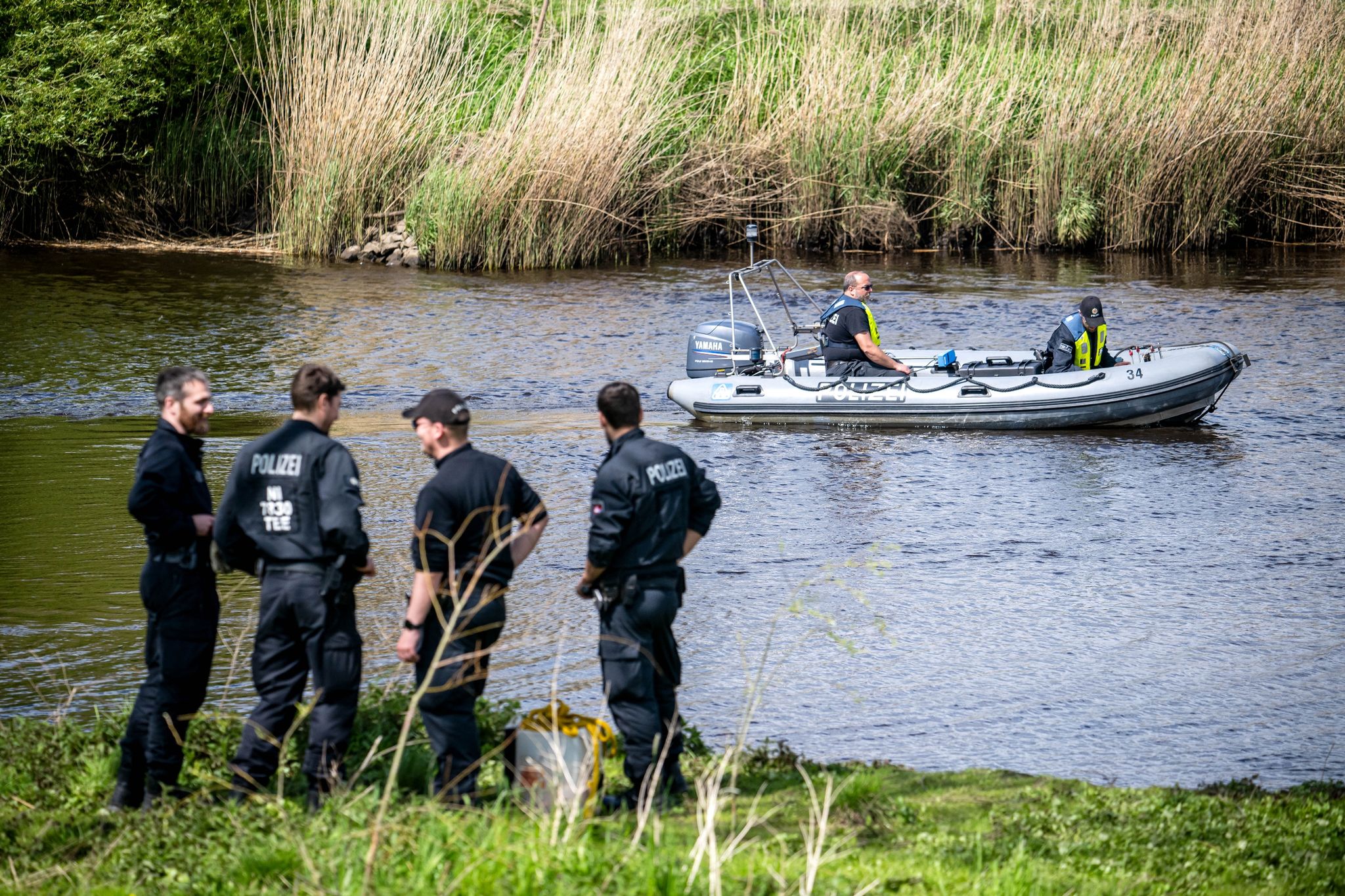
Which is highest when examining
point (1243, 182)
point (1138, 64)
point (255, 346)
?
point (1138, 64)

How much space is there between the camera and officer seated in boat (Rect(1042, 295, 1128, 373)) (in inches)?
480

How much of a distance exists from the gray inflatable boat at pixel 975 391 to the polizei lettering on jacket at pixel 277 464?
770cm

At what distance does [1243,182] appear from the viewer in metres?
20.6

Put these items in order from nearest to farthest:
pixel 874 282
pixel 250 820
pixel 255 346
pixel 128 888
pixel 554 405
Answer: pixel 128 888
pixel 250 820
pixel 554 405
pixel 255 346
pixel 874 282

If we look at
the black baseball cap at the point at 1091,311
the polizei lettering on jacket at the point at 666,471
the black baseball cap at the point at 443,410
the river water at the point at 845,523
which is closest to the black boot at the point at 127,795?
the river water at the point at 845,523

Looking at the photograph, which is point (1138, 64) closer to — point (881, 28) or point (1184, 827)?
point (881, 28)

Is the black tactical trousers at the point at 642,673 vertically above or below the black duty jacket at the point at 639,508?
below

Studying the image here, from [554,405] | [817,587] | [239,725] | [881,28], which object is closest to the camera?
[239,725]

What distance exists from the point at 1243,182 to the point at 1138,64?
88.9 inches

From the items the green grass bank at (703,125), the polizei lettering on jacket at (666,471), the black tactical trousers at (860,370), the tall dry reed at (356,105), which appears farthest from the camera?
the green grass bank at (703,125)

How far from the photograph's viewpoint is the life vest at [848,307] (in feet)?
40.3

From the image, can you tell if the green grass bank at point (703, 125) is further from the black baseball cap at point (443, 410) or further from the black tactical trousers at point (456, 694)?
the black tactical trousers at point (456, 694)

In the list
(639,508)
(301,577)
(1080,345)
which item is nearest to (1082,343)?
(1080,345)

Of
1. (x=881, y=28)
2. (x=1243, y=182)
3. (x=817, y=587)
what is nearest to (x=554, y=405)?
(x=817, y=587)
